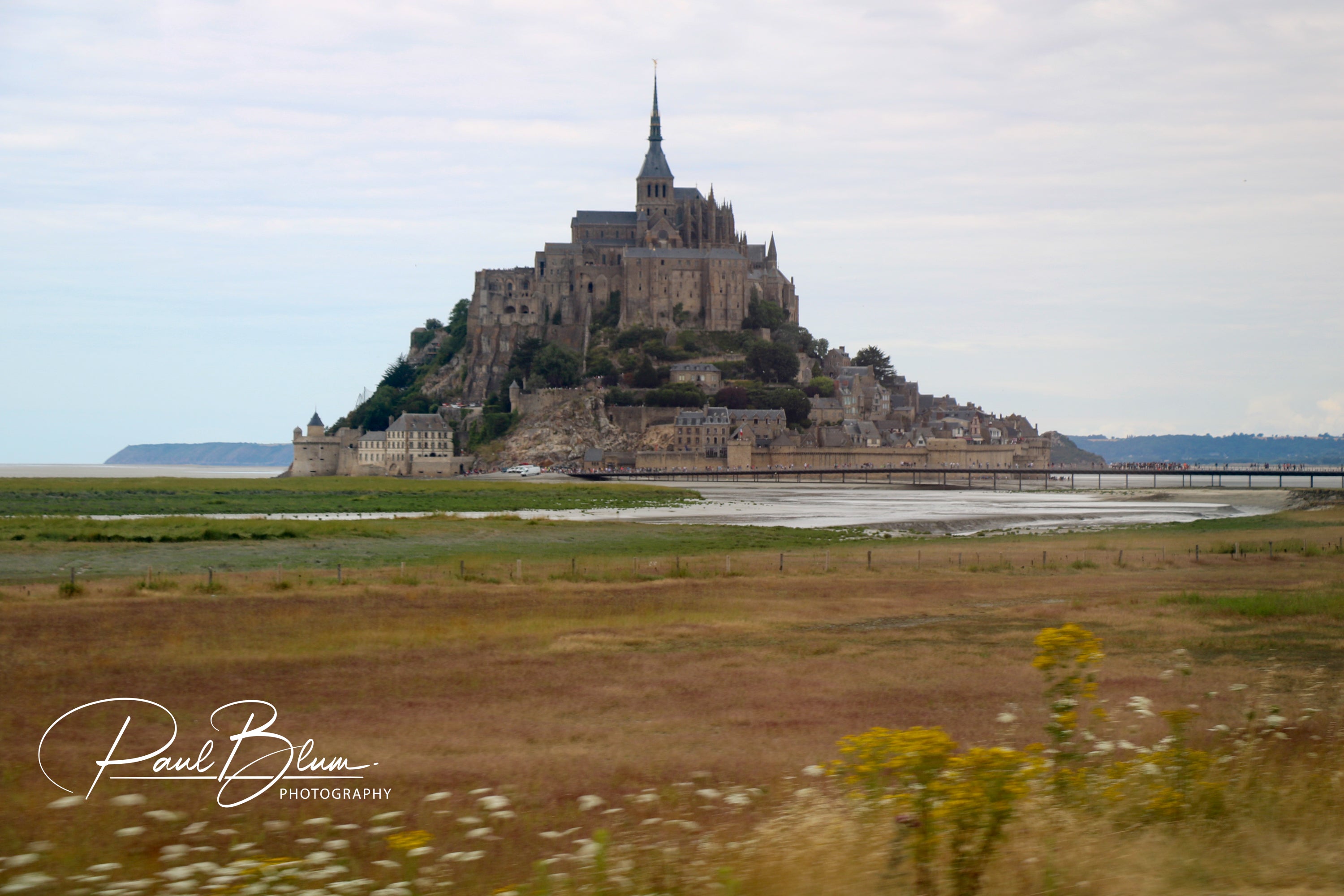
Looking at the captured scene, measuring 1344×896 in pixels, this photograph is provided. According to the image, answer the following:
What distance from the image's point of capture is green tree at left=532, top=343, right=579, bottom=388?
12975cm

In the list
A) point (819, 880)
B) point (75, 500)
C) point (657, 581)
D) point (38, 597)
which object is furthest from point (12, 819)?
point (75, 500)

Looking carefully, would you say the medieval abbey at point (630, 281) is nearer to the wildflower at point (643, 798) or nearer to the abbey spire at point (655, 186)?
the abbey spire at point (655, 186)

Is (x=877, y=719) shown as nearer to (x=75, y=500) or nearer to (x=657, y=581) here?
(x=657, y=581)

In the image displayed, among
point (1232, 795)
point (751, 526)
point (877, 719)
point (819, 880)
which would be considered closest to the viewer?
point (819, 880)

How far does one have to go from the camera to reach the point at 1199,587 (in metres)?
25.8

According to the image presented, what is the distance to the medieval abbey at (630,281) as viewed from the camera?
133m

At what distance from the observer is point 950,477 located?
127 metres

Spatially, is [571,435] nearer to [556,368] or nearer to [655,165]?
[556,368]

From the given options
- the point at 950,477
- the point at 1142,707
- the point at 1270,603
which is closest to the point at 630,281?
the point at 950,477

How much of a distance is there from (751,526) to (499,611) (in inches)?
1162

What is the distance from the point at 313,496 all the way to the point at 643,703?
7028 centimetres

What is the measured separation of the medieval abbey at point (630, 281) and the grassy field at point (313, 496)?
31201 mm

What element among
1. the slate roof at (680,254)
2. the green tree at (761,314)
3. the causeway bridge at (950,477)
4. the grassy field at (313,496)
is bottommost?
the grassy field at (313,496)

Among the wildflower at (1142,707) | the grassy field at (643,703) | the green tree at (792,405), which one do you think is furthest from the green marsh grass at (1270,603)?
the green tree at (792,405)
